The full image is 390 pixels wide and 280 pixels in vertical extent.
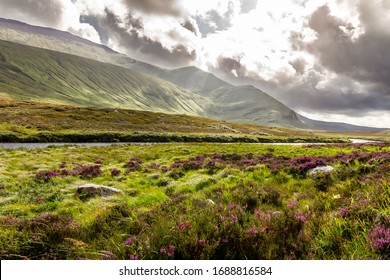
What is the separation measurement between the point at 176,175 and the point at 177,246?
11.7 meters

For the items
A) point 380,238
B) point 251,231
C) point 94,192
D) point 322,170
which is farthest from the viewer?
point 94,192

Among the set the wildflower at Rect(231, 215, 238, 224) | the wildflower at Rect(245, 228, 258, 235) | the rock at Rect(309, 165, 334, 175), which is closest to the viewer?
the wildflower at Rect(245, 228, 258, 235)

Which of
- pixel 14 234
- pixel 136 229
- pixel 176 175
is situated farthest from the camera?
pixel 176 175

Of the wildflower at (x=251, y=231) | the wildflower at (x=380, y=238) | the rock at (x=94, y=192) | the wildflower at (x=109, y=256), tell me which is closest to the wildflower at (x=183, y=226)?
the wildflower at (x=251, y=231)

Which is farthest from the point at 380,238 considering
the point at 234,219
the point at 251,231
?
the point at 234,219

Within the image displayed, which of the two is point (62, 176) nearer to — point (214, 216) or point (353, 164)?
point (214, 216)

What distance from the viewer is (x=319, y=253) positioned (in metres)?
3.89

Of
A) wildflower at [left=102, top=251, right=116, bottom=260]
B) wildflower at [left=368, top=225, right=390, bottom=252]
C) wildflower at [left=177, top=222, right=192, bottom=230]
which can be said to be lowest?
wildflower at [left=102, top=251, right=116, bottom=260]

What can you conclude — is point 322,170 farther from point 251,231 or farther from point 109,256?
point 109,256

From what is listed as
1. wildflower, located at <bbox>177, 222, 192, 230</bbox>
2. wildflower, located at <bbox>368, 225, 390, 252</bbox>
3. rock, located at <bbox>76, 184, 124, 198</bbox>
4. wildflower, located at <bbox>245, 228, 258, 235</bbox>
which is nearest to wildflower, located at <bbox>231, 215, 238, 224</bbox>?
wildflower, located at <bbox>245, 228, 258, 235</bbox>

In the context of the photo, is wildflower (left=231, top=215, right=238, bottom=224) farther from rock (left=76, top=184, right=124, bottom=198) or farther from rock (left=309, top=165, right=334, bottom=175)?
rock (left=76, top=184, right=124, bottom=198)
